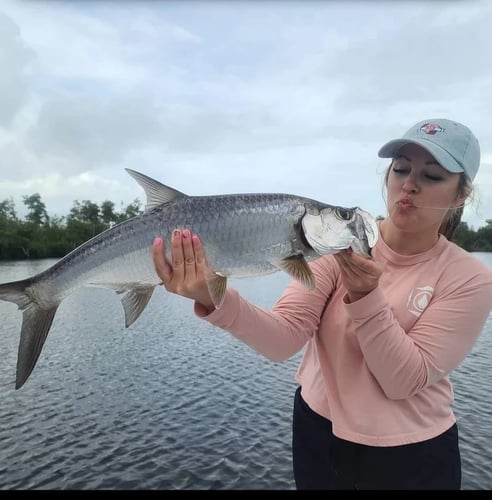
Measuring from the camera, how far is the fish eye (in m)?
2.63

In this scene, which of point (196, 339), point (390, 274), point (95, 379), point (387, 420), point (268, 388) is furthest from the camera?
point (196, 339)

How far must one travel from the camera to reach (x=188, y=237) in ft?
8.59

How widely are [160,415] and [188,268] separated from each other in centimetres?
1086

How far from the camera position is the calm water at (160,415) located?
9.80m

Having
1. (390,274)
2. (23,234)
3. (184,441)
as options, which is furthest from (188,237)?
(23,234)

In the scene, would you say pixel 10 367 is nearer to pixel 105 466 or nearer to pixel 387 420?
pixel 105 466

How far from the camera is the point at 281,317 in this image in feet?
9.04

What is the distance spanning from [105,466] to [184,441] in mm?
1862

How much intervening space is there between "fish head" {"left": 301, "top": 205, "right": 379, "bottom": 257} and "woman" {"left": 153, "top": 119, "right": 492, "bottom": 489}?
0.10 m

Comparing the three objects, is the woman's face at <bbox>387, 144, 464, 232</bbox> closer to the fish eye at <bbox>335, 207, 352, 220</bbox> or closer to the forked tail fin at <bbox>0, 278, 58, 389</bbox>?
the fish eye at <bbox>335, 207, 352, 220</bbox>

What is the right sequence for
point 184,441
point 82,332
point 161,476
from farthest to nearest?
point 82,332, point 184,441, point 161,476

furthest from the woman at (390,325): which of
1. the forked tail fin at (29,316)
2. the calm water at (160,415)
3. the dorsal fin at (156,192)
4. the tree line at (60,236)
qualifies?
the tree line at (60,236)

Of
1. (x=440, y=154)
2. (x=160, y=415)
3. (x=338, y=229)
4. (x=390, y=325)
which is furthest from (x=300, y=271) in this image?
(x=160, y=415)

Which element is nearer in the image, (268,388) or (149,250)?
(149,250)
